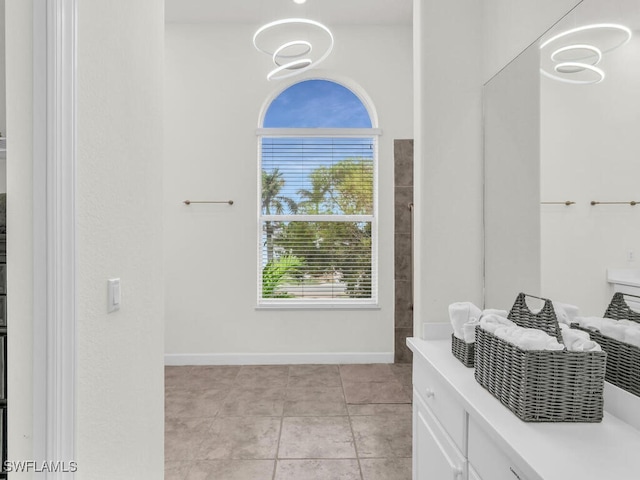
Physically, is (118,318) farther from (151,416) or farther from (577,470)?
(577,470)

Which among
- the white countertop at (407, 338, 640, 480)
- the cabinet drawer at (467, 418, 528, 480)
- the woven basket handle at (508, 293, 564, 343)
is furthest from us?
the woven basket handle at (508, 293, 564, 343)

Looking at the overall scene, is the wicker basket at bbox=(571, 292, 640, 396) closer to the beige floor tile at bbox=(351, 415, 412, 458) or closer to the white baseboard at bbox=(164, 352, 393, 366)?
the beige floor tile at bbox=(351, 415, 412, 458)

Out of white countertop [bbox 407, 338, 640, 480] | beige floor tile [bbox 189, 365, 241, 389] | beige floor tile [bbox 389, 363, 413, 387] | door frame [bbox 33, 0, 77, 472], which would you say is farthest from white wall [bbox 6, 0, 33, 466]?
beige floor tile [bbox 389, 363, 413, 387]

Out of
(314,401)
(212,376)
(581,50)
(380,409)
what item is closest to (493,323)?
(581,50)

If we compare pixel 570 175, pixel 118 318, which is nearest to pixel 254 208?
pixel 118 318

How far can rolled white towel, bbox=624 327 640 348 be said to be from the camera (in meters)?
1.06

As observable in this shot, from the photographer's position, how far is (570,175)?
1315mm

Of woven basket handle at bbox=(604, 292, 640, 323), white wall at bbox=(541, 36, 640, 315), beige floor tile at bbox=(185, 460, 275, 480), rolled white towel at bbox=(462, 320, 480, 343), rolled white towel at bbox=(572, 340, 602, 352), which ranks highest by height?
white wall at bbox=(541, 36, 640, 315)

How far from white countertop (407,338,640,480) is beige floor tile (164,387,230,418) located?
85.8 inches

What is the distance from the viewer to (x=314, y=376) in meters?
3.48

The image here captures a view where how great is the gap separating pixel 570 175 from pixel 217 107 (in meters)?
3.26

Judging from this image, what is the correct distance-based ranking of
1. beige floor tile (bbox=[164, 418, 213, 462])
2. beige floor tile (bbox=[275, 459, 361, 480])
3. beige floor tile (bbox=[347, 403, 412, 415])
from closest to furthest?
beige floor tile (bbox=[275, 459, 361, 480])
beige floor tile (bbox=[164, 418, 213, 462])
beige floor tile (bbox=[347, 403, 412, 415])

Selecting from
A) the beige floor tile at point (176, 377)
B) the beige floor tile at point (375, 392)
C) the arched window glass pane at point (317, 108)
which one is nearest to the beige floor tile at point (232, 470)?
the beige floor tile at point (375, 392)

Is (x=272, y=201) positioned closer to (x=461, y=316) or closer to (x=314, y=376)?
(x=314, y=376)
